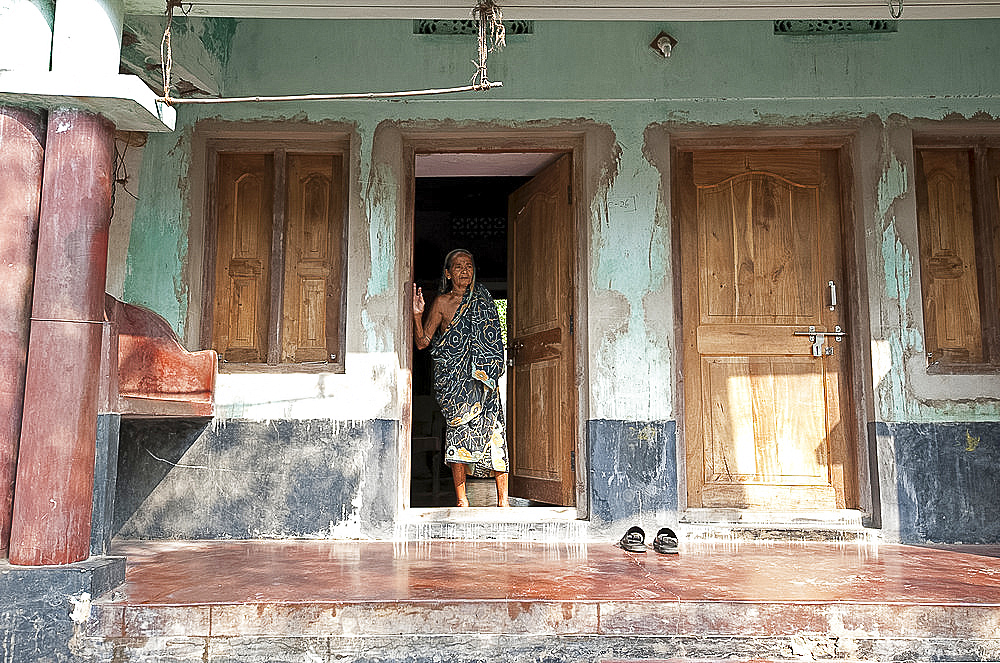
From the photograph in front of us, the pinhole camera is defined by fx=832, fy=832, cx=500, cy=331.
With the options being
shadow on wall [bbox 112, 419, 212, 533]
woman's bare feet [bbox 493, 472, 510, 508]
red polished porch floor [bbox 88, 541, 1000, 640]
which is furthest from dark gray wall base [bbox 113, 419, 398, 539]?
woman's bare feet [bbox 493, 472, 510, 508]

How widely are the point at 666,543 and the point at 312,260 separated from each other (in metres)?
2.69

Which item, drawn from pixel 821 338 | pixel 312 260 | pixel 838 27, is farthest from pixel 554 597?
pixel 838 27

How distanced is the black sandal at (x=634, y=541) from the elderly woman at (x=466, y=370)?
1.24 m

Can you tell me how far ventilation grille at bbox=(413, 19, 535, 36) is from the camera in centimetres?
511

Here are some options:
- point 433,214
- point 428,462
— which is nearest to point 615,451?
point 428,462

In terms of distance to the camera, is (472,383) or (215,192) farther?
(472,383)

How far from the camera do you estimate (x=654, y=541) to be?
440 centimetres

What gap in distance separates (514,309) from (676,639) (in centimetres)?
330

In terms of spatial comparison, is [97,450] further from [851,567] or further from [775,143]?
[775,143]

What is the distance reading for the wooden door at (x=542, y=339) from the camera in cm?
517

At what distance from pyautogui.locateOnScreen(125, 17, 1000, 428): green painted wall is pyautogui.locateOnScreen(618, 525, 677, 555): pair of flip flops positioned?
707 millimetres

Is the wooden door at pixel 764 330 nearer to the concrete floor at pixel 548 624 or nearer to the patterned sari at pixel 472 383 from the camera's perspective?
the patterned sari at pixel 472 383

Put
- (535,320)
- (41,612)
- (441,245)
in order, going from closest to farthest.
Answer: (41,612) → (535,320) → (441,245)

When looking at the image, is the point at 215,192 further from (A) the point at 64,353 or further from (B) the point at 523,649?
(B) the point at 523,649
